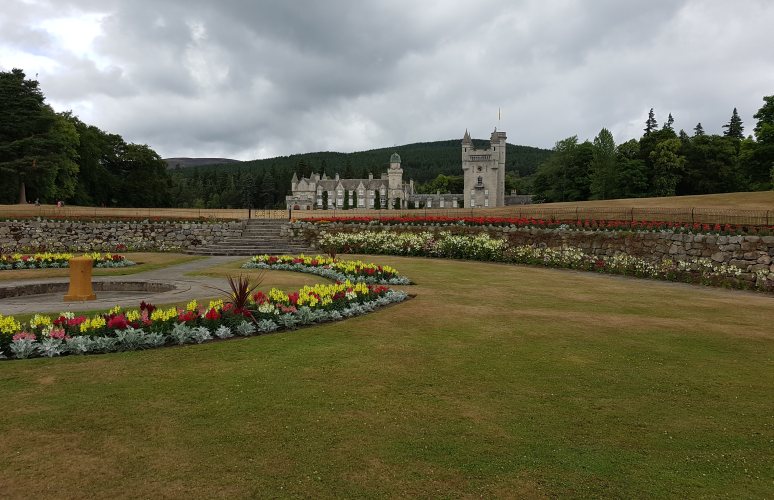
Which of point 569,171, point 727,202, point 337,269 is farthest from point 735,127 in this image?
point 337,269

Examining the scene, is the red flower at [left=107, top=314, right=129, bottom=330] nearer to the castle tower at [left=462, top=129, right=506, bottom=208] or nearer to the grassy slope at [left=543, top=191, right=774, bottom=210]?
the grassy slope at [left=543, top=191, right=774, bottom=210]

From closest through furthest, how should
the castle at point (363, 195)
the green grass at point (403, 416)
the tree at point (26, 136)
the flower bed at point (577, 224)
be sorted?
the green grass at point (403, 416) < the flower bed at point (577, 224) < the tree at point (26, 136) < the castle at point (363, 195)

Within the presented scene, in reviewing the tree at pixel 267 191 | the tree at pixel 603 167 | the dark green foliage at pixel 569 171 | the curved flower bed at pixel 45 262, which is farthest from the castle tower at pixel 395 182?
the curved flower bed at pixel 45 262

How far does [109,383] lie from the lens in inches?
206

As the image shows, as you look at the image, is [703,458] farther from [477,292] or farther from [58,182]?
[58,182]

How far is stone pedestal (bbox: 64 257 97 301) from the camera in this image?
413 inches

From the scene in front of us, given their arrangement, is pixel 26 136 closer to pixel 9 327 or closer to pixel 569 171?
pixel 9 327

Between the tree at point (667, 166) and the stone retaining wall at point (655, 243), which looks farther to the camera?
the tree at point (667, 166)

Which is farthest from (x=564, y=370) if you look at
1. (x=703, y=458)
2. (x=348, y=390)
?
(x=348, y=390)

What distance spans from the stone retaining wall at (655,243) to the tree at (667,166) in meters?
44.7

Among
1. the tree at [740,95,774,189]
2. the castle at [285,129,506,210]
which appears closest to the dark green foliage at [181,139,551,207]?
the castle at [285,129,506,210]

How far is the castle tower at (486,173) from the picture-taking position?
9394cm

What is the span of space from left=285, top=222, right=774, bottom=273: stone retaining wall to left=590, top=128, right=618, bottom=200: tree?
46.1 m

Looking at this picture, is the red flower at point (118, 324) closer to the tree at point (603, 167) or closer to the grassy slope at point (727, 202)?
the grassy slope at point (727, 202)
